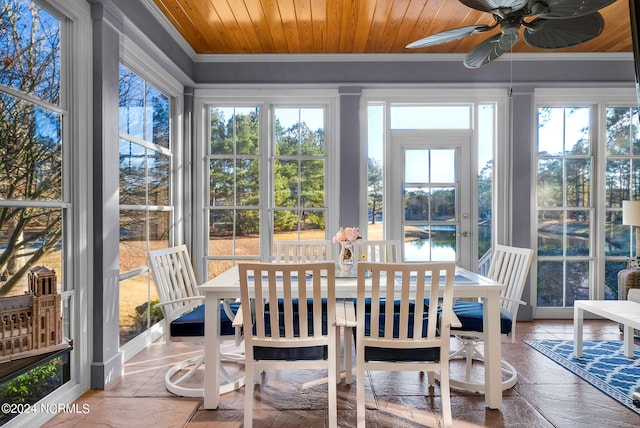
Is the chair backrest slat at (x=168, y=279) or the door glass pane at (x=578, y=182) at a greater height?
the door glass pane at (x=578, y=182)

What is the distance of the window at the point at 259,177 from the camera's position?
4293 mm

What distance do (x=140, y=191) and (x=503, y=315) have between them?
2.85m

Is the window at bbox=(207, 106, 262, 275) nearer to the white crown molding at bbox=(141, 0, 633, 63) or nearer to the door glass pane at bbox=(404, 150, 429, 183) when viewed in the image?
the white crown molding at bbox=(141, 0, 633, 63)

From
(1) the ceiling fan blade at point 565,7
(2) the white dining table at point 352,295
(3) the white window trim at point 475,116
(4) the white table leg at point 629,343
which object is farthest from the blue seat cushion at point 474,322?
(3) the white window trim at point 475,116

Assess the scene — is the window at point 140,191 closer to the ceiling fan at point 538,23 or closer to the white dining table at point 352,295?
the white dining table at point 352,295

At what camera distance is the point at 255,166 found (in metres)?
4.30

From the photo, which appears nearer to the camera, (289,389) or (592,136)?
(289,389)

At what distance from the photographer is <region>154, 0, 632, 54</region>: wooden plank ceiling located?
3.15 metres

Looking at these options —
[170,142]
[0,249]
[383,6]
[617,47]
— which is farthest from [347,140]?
[0,249]

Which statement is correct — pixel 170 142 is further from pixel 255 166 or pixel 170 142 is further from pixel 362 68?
pixel 362 68

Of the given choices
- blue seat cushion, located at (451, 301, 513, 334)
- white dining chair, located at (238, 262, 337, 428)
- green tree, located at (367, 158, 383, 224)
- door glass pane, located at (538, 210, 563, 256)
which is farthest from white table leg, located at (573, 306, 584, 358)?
white dining chair, located at (238, 262, 337, 428)

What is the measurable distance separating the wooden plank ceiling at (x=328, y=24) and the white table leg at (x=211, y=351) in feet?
7.33

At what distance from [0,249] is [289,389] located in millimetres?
1739

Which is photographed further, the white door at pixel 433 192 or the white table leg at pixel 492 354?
the white door at pixel 433 192
